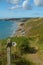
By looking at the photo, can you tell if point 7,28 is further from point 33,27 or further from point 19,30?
point 33,27

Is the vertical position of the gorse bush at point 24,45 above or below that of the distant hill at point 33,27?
below

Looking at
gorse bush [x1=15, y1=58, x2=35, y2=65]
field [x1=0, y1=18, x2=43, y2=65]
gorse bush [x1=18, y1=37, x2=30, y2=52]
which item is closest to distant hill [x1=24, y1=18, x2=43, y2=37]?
field [x1=0, y1=18, x2=43, y2=65]

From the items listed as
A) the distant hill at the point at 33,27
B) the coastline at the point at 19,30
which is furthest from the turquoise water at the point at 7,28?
the distant hill at the point at 33,27

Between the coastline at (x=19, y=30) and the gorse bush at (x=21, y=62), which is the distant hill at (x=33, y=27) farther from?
the gorse bush at (x=21, y=62)

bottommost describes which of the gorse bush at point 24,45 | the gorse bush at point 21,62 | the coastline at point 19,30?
the gorse bush at point 21,62

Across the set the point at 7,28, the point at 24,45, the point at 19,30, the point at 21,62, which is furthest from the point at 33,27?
the point at 21,62
